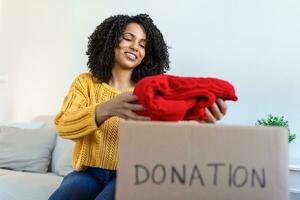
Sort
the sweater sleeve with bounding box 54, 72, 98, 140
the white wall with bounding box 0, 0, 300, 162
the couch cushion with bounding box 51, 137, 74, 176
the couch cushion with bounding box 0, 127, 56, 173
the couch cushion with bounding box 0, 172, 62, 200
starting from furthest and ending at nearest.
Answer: the couch cushion with bounding box 0, 127, 56, 173
the couch cushion with bounding box 51, 137, 74, 176
the white wall with bounding box 0, 0, 300, 162
the couch cushion with bounding box 0, 172, 62, 200
the sweater sleeve with bounding box 54, 72, 98, 140

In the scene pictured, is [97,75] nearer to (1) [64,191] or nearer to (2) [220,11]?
A: (1) [64,191]

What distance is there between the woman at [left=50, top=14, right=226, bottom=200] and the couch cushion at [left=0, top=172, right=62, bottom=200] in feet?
1.16

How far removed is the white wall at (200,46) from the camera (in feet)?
5.06

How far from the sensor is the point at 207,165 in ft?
1.86

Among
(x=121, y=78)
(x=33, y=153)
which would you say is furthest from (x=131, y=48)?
(x=33, y=153)

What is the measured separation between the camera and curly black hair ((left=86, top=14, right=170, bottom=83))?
1246 mm

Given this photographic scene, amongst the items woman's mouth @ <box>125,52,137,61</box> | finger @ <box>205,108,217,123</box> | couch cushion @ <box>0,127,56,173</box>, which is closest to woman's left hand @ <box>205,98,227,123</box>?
finger @ <box>205,108,217,123</box>

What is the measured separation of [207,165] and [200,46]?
1183 millimetres

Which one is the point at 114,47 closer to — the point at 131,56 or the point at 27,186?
the point at 131,56

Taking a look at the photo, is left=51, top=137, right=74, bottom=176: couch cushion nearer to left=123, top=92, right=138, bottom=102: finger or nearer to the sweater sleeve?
the sweater sleeve

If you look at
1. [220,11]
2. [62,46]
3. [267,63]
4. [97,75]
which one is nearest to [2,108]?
[62,46]

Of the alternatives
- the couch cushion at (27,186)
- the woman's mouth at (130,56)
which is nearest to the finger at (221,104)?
the woman's mouth at (130,56)

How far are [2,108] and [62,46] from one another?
2.02 ft

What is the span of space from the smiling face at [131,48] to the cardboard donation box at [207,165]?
687mm
